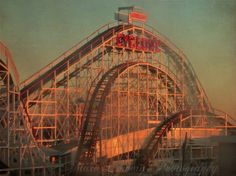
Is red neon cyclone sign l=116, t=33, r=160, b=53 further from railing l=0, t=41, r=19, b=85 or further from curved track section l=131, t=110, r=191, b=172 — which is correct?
railing l=0, t=41, r=19, b=85

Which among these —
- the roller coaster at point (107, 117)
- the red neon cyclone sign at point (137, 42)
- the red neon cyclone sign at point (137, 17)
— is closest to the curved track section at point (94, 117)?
the roller coaster at point (107, 117)

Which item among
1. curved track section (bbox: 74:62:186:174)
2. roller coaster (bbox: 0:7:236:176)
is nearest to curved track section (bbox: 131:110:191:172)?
roller coaster (bbox: 0:7:236:176)

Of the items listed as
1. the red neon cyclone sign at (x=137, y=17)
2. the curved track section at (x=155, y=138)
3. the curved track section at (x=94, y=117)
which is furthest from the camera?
the red neon cyclone sign at (x=137, y=17)

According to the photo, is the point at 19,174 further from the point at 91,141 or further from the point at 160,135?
the point at 160,135

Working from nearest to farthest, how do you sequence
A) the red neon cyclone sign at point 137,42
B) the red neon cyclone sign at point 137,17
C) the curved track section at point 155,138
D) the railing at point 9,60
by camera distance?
the railing at point 9,60 → the curved track section at point 155,138 → the red neon cyclone sign at point 137,42 → the red neon cyclone sign at point 137,17

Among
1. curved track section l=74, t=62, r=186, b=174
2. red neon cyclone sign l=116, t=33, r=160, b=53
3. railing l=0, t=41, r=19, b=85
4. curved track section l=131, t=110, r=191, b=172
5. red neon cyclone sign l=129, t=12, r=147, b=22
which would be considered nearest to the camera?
railing l=0, t=41, r=19, b=85

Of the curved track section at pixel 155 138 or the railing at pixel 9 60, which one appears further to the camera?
the curved track section at pixel 155 138

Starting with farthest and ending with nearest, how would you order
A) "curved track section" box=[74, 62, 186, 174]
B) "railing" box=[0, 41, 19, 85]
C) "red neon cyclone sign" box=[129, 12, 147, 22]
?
"red neon cyclone sign" box=[129, 12, 147, 22] < "curved track section" box=[74, 62, 186, 174] < "railing" box=[0, 41, 19, 85]

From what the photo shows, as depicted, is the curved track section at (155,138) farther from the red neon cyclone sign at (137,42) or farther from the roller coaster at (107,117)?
the red neon cyclone sign at (137,42)
